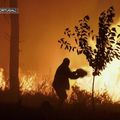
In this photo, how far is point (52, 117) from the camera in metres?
14.1

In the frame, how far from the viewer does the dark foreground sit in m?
14.1

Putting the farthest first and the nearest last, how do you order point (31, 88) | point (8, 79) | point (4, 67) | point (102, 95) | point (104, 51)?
point (4, 67) < point (8, 79) < point (31, 88) < point (102, 95) < point (104, 51)

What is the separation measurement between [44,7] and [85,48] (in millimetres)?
9573

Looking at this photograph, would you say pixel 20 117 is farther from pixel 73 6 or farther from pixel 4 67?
pixel 73 6

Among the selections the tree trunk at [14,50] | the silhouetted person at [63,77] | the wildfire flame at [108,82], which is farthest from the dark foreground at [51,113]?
the tree trunk at [14,50]

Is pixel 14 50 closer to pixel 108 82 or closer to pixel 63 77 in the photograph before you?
pixel 108 82

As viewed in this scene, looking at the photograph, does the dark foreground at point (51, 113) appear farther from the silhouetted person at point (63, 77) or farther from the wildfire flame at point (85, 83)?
the wildfire flame at point (85, 83)

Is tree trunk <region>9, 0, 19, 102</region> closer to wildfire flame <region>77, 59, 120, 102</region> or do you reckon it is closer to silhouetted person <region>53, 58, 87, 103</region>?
wildfire flame <region>77, 59, 120, 102</region>

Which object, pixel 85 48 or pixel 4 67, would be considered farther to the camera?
pixel 4 67

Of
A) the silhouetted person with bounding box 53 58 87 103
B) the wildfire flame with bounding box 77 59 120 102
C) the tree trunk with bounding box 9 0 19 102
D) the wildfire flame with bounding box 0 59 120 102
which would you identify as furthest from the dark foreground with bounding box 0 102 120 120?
the tree trunk with bounding box 9 0 19 102

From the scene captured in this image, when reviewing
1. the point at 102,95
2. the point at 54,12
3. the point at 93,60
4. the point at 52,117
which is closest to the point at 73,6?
the point at 54,12

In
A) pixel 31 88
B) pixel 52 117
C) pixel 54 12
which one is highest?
pixel 54 12

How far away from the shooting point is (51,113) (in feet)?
47.8

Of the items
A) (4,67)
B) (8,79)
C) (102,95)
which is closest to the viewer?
(102,95)
